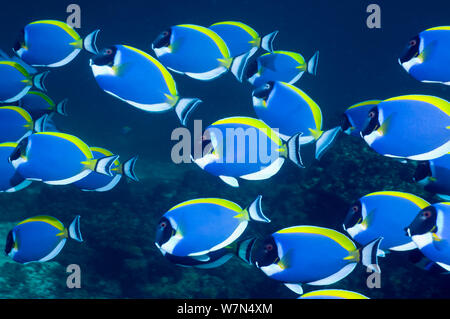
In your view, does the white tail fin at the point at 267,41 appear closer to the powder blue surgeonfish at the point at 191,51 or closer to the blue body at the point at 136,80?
the powder blue surgeonfish at the point at 191,51

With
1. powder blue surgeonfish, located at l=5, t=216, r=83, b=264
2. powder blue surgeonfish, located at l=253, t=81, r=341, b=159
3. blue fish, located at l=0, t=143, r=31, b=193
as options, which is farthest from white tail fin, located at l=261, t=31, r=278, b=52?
blue fish, located at l=0, t=143, r=31, b=193

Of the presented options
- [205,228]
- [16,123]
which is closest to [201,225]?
[205,228]

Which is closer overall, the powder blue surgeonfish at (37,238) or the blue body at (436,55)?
the blue body at (436,55)

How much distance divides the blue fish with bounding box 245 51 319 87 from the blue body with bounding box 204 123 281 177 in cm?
91

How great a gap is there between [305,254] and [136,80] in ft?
5.69

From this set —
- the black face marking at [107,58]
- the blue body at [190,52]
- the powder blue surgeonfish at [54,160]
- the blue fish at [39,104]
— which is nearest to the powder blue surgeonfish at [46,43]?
the blue fish at [39,104]

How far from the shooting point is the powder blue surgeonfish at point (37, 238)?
2.67 m

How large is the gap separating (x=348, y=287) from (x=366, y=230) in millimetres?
2810

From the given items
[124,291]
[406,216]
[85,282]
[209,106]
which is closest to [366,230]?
[406,216]

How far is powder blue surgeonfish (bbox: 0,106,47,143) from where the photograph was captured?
124 inches

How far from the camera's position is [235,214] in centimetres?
235

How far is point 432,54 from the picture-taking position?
2.25 m

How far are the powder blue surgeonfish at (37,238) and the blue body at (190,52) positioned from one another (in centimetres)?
152
